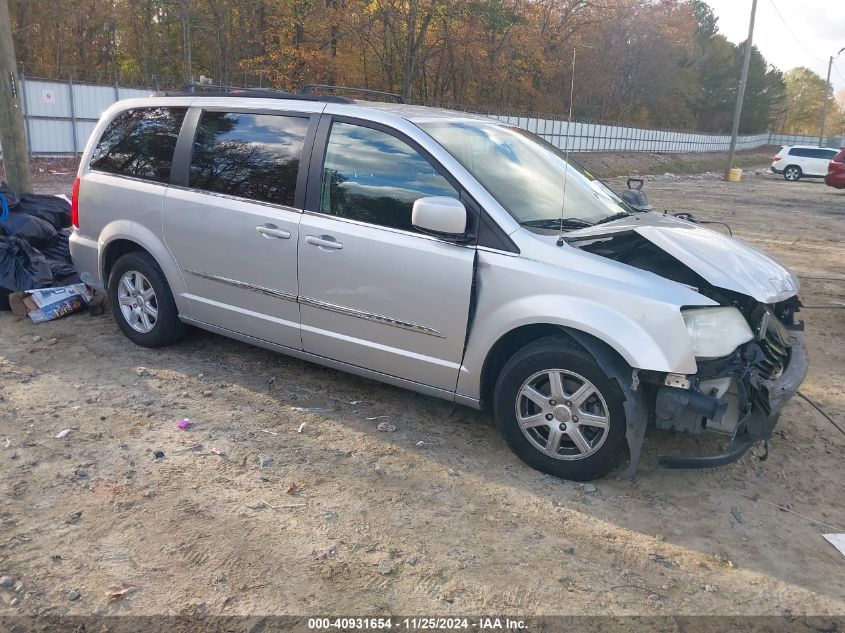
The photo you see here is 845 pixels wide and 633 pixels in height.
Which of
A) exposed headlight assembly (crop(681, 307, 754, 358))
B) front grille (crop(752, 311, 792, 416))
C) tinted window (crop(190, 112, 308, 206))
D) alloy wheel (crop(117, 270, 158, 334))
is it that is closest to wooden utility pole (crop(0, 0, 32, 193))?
alloy wheel (crop(117, 270, 158, 334))

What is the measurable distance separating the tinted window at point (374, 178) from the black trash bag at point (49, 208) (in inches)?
170

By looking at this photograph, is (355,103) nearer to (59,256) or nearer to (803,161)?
(59,256)

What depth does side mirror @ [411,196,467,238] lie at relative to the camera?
3.73 metres

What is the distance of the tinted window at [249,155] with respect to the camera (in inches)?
181

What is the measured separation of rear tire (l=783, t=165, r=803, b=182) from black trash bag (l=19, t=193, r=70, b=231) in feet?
123

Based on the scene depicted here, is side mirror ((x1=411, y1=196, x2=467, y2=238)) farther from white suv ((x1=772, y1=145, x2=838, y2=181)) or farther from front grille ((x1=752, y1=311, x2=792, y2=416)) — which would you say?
white suv ((x1=772, y1=145, x2=838, y2=181))

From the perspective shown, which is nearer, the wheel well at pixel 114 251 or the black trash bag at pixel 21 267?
the wheel well at pixel 114 251

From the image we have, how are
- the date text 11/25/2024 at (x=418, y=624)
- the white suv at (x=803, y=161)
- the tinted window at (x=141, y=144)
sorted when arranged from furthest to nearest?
the white suv at (x=803, y=161)
the tinted window at (x=141, y=144)
the date text 11/25/2024 at (x=418, y=624)

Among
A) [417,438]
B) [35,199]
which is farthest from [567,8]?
[417,438]

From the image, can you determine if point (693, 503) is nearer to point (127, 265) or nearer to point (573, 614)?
point (573, 614)

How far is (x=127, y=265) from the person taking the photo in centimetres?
543

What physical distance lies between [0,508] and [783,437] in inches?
178

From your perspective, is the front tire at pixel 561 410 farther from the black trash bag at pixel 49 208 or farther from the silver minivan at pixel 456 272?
the black trash bag at pixel 49 208

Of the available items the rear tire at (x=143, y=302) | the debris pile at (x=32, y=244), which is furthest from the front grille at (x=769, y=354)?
the debris pile at (x=32, y=244)
